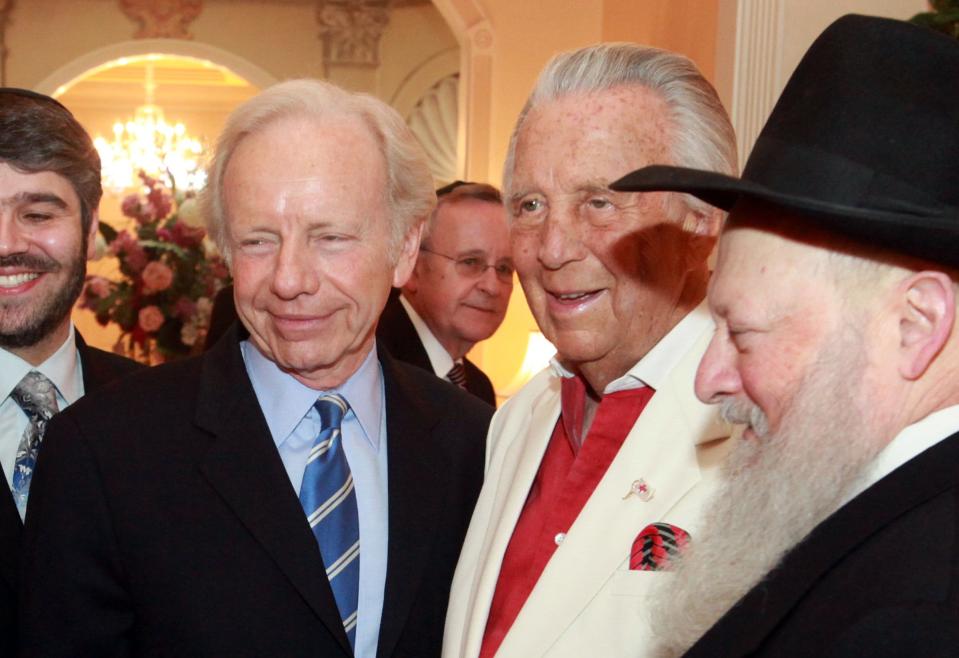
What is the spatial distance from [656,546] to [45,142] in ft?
4.97

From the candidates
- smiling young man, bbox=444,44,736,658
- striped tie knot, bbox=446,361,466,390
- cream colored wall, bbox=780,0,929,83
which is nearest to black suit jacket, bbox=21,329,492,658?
smiling young man, bbox=444,44,736,658

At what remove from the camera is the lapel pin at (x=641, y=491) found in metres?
1.83

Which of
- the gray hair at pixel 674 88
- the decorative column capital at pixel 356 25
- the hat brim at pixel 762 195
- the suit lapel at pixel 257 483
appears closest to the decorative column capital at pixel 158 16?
the decorative column capital at pixel 356 25

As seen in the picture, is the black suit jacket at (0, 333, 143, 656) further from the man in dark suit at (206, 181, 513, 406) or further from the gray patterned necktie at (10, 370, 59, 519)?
the man in dark suit at (206, 181, 513, 406)

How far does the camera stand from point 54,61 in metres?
11.6

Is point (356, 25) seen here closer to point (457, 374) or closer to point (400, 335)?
point (457, 374)

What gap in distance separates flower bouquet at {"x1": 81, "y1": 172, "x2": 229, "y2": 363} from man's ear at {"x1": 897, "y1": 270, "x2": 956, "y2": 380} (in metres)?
3.83

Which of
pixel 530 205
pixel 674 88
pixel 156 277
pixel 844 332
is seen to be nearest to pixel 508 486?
pixel 530 205

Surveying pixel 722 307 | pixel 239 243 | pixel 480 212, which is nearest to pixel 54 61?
pixel 480 212

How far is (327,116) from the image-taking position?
211 centimetres

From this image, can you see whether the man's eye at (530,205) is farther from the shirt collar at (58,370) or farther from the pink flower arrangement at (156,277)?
the pink flower arrangement at (156,277)

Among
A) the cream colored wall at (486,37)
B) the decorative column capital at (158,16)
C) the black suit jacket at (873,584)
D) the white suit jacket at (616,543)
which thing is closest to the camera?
the black suit jacket at (873,584)

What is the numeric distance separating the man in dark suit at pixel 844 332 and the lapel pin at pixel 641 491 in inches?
18.4

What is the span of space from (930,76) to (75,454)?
1.42 metres
